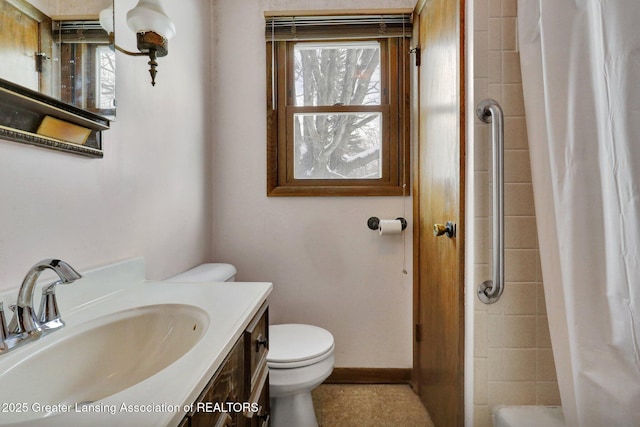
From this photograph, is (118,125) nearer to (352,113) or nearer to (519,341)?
(352,113)

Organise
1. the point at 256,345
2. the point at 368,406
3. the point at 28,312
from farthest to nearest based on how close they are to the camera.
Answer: the point at 368,406 → the point at 256,345 → the point at 28,312

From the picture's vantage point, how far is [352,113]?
1865mm

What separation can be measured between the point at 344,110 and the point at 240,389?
1.50m

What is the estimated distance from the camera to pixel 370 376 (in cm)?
185

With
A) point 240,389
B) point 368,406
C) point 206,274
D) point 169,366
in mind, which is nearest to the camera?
point 169,366

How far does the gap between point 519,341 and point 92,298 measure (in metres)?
1.30

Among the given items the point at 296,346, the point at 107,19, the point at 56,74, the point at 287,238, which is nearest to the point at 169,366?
the point at 56,74

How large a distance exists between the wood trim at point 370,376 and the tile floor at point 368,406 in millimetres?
23

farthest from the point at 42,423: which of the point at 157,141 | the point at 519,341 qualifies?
the point at 519,341

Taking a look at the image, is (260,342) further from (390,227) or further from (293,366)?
(390,227)

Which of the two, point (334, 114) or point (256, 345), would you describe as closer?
point (256, 345)

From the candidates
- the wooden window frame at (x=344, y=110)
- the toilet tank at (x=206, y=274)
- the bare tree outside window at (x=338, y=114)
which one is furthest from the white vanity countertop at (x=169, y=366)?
the bare tree outside window at (x=338, y=114)

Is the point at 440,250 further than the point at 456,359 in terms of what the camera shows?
Yes

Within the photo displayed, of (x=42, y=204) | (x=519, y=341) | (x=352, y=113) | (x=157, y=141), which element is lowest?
(x=519, y=341)
